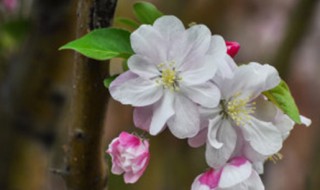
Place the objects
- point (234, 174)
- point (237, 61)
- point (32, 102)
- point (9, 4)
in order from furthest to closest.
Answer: point (237, 61)
point (9, 4)
point (32, 102)
point (234, 174)

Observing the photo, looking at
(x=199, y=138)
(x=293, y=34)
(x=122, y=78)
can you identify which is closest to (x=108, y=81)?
(x=122, y=78)

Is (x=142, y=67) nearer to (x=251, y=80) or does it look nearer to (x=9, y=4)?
(x=251, y=80)

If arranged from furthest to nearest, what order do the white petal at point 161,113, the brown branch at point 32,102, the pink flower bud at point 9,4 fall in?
the pink flower bud at point 9,4 → the brown branch at point 32,102 → the white petal at point 161,113

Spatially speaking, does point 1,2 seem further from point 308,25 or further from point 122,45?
point 122,45

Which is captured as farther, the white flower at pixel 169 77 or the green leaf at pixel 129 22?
the green leaf at pixel 129 22

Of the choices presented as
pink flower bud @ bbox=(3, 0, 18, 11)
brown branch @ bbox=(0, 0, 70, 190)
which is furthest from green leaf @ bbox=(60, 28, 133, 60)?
pink flower bud @ bbox=(3, 0, 18, 11)

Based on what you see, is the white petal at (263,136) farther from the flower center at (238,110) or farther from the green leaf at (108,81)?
the green leaf at (108,81)

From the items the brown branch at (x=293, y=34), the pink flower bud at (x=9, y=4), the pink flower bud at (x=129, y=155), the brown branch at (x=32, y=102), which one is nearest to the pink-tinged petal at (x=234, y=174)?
the pink flower bud at (x=129, y=155)

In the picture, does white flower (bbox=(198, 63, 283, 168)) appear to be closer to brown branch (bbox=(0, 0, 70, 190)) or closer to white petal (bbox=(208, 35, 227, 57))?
white petal (bbox=(208, 35, 227, 57))
